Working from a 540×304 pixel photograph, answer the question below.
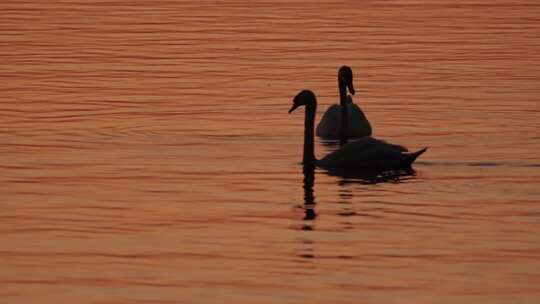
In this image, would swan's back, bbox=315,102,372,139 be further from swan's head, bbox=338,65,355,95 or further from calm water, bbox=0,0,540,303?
swan's head, bbox=338,65,355,95

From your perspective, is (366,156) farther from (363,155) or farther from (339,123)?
(339,123)

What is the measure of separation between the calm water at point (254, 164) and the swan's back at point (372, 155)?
1.06 feet

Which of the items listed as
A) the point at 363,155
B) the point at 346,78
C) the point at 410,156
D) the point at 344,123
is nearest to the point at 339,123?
the point at 344,123

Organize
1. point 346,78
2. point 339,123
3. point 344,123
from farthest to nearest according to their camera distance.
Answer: point 346,78
point 339,123
point 344,123

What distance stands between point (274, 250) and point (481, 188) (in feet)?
14.9

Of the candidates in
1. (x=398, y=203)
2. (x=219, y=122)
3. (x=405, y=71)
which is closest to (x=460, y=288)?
(x=398, y=203)

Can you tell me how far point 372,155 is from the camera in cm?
2289

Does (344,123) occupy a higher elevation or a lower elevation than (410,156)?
higher

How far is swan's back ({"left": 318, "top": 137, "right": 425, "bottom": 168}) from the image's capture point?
74.3 feet

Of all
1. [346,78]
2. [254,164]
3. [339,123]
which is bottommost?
[254,164]

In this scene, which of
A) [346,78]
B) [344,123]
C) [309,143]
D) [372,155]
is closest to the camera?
[372,155]

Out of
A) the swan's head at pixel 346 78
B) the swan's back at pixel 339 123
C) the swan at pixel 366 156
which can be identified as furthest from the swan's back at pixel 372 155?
the swan's head at pixel 346 78

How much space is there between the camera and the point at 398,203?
19891mm

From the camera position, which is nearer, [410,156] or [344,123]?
[410,156]
